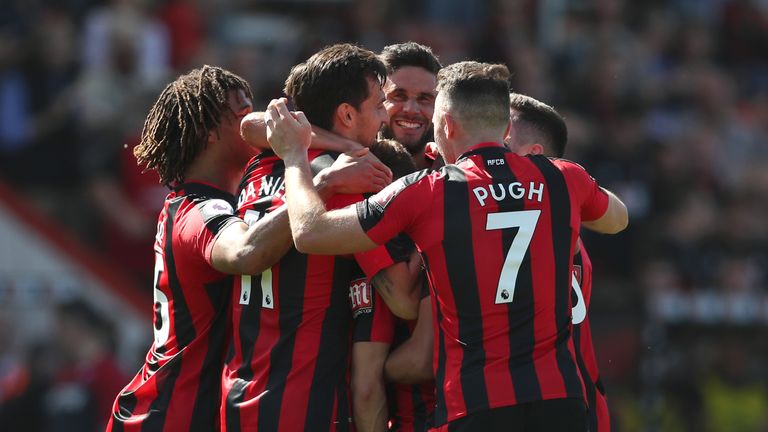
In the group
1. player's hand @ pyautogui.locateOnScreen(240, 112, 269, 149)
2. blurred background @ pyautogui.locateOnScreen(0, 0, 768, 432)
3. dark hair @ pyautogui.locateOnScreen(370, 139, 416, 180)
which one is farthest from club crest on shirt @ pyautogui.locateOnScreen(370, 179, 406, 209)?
blurred background @ pyautogui.locateOnScreen(0, 0, 768, 432)

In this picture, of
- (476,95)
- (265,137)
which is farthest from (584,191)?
(265,137)

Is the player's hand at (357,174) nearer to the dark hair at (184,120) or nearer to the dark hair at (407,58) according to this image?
the dark hair at (184,120)

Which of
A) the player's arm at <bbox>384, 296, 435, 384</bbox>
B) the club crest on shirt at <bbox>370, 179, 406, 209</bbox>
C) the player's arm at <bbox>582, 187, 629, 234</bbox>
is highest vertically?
the club crest on shirt at <bbox>370, 179, 406, 209</bbox>

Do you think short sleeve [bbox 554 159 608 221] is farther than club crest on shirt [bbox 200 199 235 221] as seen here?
No

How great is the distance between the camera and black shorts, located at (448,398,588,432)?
189 inches

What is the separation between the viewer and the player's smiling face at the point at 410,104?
6.14 metres

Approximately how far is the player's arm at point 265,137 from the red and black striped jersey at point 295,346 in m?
0.07

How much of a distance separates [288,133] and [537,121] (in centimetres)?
134

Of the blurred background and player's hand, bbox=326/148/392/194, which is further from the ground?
player's hand, bbox=326/148/392/194

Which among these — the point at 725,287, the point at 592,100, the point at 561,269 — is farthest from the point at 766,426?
the point at 561,269

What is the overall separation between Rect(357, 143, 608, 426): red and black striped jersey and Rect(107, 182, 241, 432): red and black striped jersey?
0.90 meters

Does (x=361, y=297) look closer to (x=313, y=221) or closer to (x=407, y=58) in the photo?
(x=313, y=221)

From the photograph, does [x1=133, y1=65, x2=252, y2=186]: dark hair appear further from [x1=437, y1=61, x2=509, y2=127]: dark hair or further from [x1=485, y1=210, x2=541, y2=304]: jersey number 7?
[x1=485, y1=210, x2=541, y2=304]: jersey number 7

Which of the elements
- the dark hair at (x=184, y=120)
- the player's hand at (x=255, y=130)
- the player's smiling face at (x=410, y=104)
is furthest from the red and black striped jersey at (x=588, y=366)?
the dark hair at (x=184, y=120)
